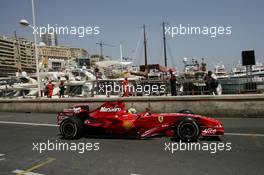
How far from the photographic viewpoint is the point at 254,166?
4.61 m

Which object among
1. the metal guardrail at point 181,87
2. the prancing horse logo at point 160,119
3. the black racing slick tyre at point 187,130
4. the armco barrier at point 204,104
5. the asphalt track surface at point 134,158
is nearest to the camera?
the asphalt track surface at point 134,158

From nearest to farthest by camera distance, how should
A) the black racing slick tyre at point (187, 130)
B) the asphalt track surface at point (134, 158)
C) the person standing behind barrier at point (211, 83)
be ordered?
1. the asphalt track surface at point (134, 158)
2. the black racing slick tyre at point (187, 130)
3. the person standing behind barrier at point (211, 83)

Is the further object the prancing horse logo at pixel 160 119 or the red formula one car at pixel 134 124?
the prancing horse logo at pixel 160 119

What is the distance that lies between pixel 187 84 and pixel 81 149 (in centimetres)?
1071

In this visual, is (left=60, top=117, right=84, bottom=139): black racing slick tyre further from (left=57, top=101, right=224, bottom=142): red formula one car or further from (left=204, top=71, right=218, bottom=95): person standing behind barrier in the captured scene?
(left=204, top=71, right=218, bottom=95): person standing behind barrier

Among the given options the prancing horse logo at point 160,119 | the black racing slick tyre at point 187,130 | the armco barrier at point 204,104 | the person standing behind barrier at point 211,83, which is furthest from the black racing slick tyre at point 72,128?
the person standing behind barrier at point 211,83

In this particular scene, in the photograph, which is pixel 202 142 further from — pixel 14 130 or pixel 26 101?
pixel 26 101

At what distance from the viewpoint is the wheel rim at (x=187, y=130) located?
6309 millimetres

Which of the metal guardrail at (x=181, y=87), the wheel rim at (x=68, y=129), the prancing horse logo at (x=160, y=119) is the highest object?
the metal guardrail at (x=181, y=87)

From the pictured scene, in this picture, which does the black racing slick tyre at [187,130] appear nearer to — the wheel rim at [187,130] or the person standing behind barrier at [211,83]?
the wheel rim at [187,130]

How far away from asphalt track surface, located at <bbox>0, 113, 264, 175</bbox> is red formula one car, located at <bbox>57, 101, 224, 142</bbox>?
0.26 meters

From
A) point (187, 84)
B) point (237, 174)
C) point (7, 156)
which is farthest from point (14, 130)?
point (187, 84)

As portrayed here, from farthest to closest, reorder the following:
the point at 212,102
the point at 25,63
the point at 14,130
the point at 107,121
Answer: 1. the point at 25,63
2. the point at 212,102
3. the point at 14,130
4. the point at 107,121

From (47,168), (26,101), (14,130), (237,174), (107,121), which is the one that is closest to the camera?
(237,174)
